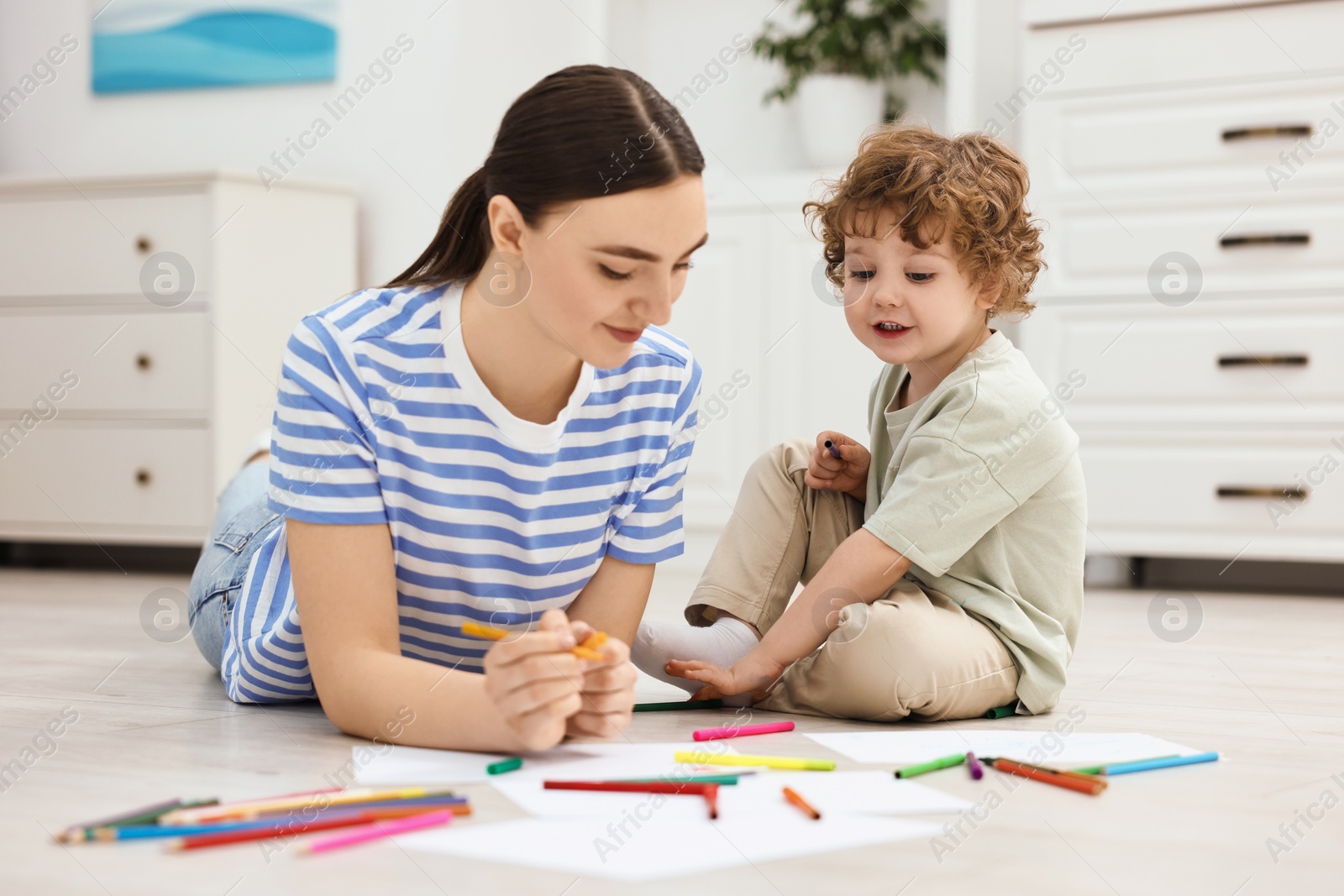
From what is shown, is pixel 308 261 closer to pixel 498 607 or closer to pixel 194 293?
pixel 194 293


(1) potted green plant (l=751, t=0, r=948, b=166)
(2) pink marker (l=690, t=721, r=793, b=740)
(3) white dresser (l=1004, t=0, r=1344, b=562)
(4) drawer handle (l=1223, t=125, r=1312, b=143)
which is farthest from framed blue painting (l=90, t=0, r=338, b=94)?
(2) pink marker (l=690, t=721, r=793, b=740)

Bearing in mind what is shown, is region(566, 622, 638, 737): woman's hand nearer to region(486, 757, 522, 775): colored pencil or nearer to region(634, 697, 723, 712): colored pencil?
region(486, 757, 522, 775): colored pencil

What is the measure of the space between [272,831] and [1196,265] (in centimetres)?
218

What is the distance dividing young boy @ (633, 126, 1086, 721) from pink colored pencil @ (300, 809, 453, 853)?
0.43m

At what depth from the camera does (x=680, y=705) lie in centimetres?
122

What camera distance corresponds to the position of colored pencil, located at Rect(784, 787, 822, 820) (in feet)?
2.71

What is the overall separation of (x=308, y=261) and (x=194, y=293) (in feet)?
0.92

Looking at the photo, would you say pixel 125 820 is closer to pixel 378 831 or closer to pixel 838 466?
pixel 378 831

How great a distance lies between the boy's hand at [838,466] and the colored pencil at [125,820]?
2.31 ft

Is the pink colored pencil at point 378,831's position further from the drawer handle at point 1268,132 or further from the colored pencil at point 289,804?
the drawer handle at point 1268,132

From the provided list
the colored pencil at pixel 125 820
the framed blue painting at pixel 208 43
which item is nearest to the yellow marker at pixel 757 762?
the colored pencil at pixel 125 820

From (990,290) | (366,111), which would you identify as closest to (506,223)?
(990,290)

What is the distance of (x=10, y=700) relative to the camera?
127 cm

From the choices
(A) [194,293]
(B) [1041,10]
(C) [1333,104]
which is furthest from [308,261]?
(C) [1333,104]
